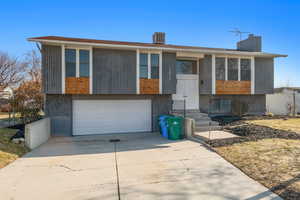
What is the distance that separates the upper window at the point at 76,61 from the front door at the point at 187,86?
5.40m

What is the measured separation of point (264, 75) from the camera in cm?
1162

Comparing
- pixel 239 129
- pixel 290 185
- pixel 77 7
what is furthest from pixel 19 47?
pixel 290 185

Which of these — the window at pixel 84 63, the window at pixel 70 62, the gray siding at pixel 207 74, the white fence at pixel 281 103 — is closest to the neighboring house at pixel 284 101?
the white fence at pixel 281 103

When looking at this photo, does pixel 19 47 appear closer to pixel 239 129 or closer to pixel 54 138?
pixel 54 138

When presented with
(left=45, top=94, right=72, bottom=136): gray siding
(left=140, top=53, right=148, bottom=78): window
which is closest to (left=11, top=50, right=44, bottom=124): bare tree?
(left=45, top=94, right=72, bottom=136): gray siding

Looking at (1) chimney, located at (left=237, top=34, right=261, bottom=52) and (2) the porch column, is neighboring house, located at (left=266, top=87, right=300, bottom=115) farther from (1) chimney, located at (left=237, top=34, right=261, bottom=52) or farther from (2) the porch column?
(2) the porch column

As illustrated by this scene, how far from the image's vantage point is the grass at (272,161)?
338 cm

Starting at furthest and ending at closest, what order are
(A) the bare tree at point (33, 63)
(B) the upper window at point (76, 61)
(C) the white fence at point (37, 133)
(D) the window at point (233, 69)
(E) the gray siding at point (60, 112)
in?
(A) the bare tree at point (33, 63), (D) the window at point (233, 69), (E) the gray siding at point (60, 112), (B) the upper window at point (76, 61), (C) the white fence at point (37, 133)

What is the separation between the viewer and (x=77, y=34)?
11.7 m

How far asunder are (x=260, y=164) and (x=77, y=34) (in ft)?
41.2

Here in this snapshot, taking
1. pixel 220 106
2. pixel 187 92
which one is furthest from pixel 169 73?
pixel 220 106

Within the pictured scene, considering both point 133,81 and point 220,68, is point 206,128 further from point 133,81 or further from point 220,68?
point 133,81

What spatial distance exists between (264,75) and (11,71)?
30.9 m

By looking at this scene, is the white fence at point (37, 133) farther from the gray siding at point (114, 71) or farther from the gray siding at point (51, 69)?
the gray siding at point (114, 71)
